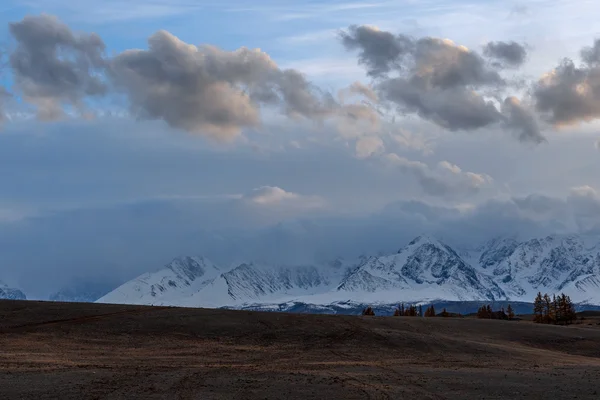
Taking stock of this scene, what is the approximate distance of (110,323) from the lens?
83125mm

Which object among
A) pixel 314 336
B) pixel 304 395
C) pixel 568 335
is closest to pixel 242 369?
pixel 304 395

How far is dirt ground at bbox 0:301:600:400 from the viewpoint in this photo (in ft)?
164

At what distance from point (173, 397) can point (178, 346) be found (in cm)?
2945

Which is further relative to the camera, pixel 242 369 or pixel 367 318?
pixel 367 318

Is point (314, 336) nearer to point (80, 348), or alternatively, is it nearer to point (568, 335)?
point (80, 348)

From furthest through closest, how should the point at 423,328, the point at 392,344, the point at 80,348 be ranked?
the point at 423,328 < the point at 392,344 < the point at 80,348

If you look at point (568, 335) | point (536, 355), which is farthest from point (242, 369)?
point (568, 335)

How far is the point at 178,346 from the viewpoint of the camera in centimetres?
7550

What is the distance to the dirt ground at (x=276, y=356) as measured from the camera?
49969 millimetres

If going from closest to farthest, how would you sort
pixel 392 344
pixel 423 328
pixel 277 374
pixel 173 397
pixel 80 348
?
pixel 173 397, pixel 277 374, pixel 80 348, pixel 392 344, pixel 423 328

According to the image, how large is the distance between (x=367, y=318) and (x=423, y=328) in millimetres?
7817

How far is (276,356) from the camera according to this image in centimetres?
6994

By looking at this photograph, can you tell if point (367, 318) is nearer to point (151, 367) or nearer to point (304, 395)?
point (151, 367)

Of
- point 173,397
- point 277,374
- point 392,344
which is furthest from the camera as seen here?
point 392,344
